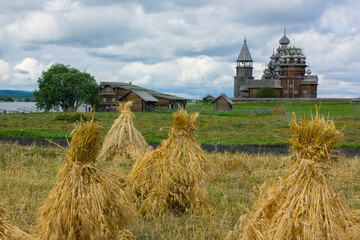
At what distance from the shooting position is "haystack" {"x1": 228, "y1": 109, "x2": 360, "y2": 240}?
4.20 m

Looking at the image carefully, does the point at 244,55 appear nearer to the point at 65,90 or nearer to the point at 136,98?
the point at 136,98

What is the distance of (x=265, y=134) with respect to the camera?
82.2 feet

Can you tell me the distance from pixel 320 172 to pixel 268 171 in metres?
7.36

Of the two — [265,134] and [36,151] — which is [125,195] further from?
[265,134]

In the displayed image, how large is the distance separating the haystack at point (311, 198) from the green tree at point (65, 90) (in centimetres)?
5631

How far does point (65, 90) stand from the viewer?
5844 cm

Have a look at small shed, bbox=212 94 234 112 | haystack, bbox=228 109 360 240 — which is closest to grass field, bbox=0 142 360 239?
haystack, bbox=228 109 360 240

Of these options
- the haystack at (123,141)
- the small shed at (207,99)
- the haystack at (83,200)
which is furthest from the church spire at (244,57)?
the haystack at (83,200)

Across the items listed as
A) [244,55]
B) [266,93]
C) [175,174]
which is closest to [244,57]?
[244,55]

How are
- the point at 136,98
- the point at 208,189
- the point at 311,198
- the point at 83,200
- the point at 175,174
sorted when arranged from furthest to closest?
the point at 136,98 < the point at 208,189 < the point at 175,174 < the point at 83,200 < the point at 311,198

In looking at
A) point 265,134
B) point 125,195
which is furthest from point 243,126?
point 125,195

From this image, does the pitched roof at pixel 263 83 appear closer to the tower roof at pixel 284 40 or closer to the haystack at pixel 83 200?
the tower roof at pixel 284 40

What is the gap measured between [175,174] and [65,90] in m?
55.1

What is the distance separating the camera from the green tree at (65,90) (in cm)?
5838
